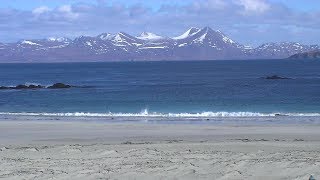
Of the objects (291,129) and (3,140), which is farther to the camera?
(291,129)

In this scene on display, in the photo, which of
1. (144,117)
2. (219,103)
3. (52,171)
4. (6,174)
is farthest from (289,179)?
(219,103)

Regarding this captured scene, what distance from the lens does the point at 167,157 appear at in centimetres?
1571

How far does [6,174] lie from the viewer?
43.5 ft

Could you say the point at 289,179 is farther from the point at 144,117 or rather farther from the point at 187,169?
the point at 144,117

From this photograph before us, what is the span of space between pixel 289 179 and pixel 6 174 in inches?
256

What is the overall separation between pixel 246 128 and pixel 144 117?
33.7 ft

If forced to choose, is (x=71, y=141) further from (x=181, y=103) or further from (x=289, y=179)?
(x=181, y=103)

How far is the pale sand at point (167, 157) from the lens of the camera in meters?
13.0

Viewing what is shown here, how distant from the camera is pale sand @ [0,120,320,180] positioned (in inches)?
513

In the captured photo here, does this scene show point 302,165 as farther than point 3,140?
No

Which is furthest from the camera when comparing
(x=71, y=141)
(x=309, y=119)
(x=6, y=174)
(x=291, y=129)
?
(x=309, y=119)

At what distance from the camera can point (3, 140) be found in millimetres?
24344

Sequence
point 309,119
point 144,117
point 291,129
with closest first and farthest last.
→ point 291,129 → point 309,119 → point 144,117

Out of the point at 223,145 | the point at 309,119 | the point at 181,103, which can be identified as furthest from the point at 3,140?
the point at 181,103
